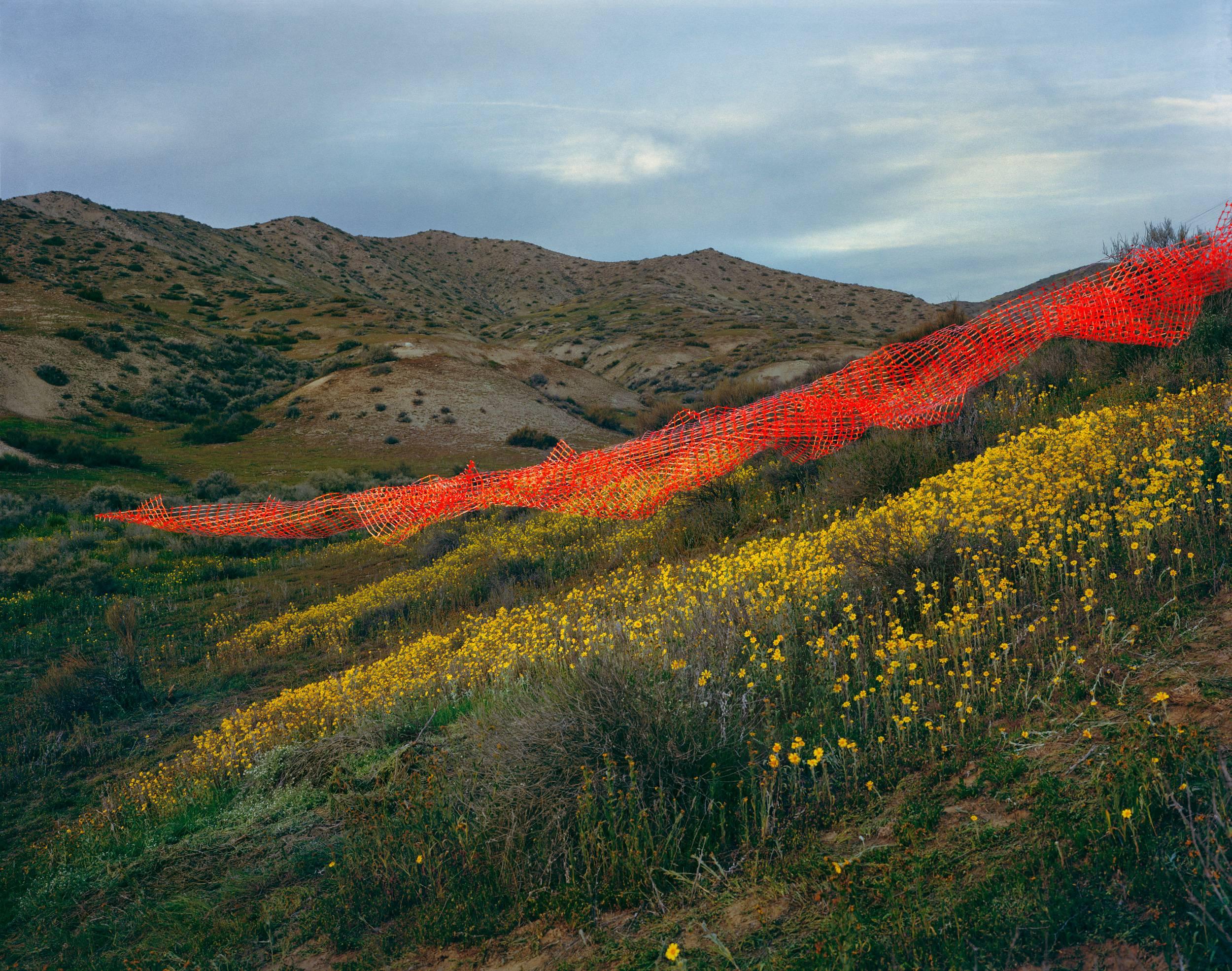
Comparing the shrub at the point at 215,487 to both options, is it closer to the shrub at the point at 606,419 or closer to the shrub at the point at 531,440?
the shrub at the point at 531,440

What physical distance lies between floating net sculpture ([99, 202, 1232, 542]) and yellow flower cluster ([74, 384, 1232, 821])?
1922 mm

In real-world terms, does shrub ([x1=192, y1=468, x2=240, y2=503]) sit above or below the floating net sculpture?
below

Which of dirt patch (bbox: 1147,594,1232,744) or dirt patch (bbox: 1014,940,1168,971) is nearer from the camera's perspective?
dirt patch (bbox: 1014,940,1168,971)

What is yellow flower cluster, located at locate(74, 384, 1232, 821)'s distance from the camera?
3.92m

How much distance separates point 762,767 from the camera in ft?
11.7

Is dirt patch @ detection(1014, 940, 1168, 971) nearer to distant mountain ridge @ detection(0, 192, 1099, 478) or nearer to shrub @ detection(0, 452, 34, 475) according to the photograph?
distant mountain ridge @ detection(0, 192, 1099, 478)

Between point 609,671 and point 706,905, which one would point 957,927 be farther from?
point 609,671

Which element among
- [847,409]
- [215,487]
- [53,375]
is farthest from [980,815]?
[53,375]

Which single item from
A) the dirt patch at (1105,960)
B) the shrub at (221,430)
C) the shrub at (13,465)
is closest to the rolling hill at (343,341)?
the shrub at (221,430)

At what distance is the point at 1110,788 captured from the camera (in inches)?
105

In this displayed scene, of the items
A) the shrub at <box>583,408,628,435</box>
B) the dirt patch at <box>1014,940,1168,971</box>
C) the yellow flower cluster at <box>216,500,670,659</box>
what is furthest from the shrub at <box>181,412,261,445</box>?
the dirt patch at <box>1014,940,1168,971</box>

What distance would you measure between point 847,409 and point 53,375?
119 ft

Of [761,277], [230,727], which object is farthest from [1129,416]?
[761,277]

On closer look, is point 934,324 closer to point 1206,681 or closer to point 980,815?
point 1206,681
